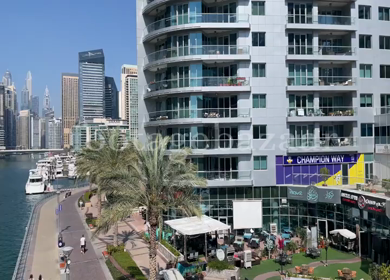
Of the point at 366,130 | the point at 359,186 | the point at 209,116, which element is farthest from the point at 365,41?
the point at 209,116

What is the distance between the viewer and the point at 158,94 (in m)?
36.3

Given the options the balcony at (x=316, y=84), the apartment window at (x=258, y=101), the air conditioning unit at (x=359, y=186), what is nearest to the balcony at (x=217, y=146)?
the apartment window at (x=258, y=101)

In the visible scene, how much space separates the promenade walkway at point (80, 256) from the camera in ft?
81.5

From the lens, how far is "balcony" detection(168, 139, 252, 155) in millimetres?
33312

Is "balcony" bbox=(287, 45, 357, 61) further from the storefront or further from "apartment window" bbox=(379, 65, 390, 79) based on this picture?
the storefront

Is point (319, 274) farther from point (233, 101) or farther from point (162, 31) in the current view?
point (162, 31)

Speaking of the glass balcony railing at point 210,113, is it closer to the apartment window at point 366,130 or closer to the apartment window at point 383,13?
the apartment window at point 366,130

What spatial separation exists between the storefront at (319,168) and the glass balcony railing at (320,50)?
395 inches

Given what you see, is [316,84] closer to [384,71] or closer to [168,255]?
[384,71]

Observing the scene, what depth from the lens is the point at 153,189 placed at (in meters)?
19.5

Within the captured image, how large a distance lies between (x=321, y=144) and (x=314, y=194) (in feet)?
20.0

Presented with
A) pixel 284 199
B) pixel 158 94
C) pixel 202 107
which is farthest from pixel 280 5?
pixel 284 199

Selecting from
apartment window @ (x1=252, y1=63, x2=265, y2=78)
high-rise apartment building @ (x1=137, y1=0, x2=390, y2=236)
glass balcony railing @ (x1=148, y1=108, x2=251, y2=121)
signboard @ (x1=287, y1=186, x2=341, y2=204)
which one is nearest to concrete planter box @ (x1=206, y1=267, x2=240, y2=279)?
high-rise apartment building @ (x1=137, y1=0, x2=390, y2=236)

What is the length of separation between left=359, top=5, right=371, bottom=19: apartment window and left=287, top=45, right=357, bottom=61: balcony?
3.65 metres
